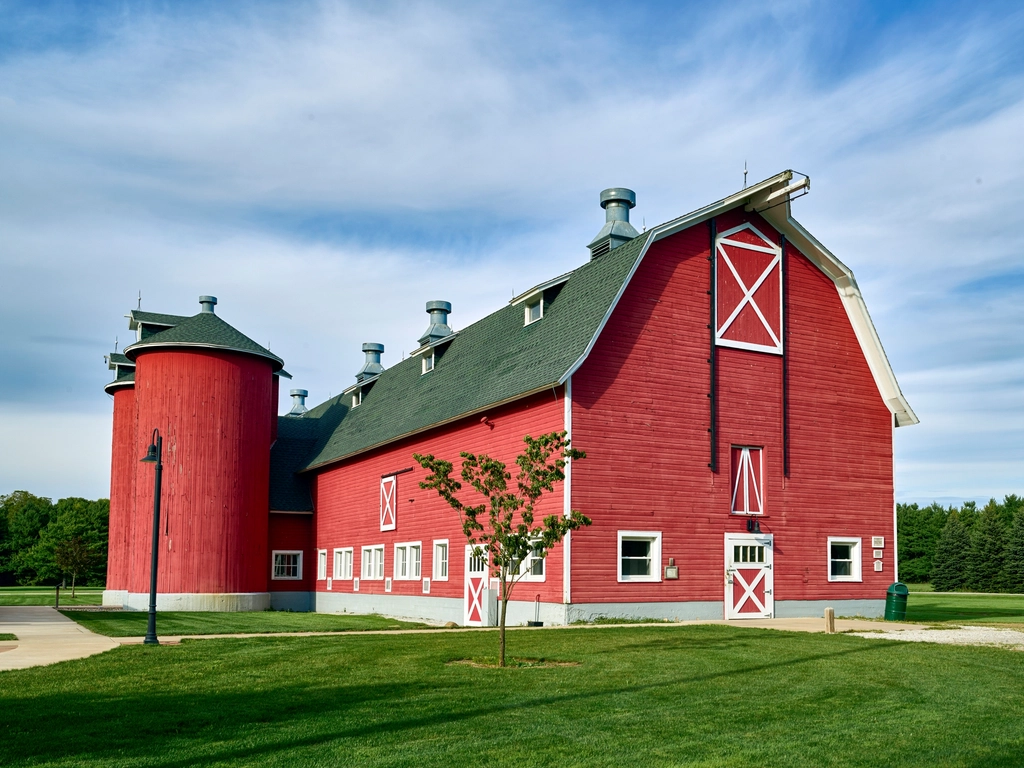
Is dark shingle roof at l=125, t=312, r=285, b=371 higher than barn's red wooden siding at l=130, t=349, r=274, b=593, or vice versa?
dark shingle roof at l=125, t=312, r=285, b=371

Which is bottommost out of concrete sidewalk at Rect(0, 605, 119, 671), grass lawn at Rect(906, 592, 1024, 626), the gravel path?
grass lawn at Rect(906, 592, 1024, 626)

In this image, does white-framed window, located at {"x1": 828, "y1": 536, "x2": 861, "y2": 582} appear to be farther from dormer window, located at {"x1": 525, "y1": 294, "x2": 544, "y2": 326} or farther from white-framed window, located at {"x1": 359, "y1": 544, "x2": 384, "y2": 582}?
white-framed window, located at {"x1": 359, "y1": 544, "x2": 384, "y2": 582}

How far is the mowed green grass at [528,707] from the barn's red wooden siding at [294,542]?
2421 centimetres

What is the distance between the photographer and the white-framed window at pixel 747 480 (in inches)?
1013

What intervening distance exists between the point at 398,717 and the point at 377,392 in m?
31.2

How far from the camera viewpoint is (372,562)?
3606 cm

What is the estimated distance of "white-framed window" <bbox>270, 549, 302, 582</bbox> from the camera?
40.9 m

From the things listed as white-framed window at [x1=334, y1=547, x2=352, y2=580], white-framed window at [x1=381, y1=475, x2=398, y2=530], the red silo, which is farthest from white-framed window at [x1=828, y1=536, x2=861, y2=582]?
the red silo

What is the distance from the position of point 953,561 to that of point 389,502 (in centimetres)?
6330

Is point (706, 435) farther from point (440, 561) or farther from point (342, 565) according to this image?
point (342, 565)

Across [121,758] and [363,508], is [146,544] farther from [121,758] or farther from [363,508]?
[121,758]

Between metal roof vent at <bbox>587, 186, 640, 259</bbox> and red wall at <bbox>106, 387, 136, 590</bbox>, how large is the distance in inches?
906

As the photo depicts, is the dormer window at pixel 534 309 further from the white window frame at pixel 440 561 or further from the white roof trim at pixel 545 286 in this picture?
the white window frame at pixel 440 561

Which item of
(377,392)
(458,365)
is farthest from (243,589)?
(458,365)
